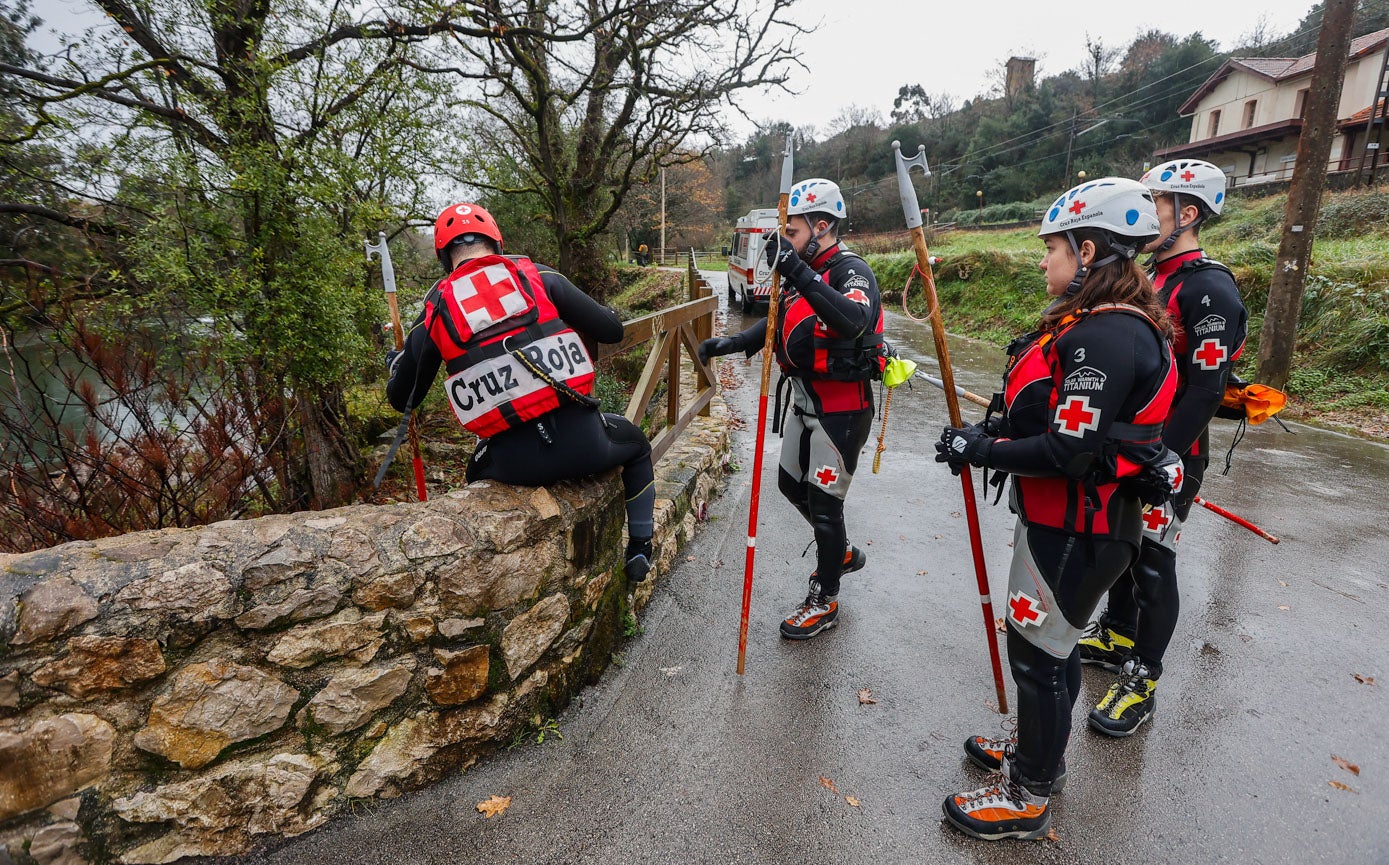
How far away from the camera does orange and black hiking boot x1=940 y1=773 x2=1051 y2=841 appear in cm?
230

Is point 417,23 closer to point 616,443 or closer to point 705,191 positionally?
point 616,443

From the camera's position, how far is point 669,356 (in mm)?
5180

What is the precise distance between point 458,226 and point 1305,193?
408 inches

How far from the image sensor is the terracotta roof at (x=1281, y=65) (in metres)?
23.3

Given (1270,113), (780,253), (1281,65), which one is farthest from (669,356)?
(1281,65)

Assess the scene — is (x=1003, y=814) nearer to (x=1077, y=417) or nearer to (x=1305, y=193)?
(x=1077, y=417)

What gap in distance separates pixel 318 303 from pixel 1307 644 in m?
6.60

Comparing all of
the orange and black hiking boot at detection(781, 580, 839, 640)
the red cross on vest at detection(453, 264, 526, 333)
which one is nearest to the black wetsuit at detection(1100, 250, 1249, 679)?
the orange and black hiking boot at detection(781, 580, 839, 640)

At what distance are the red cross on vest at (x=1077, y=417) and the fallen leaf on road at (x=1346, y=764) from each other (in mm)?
2201

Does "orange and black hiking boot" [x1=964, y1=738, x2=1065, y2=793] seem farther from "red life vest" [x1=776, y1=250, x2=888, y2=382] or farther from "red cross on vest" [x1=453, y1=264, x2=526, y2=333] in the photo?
"red cross on vest" [x1=453, y1=264, x2=526, y2=333]

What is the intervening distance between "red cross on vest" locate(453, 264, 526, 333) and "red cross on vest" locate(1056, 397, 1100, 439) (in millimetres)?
1902

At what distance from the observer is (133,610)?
183 cm

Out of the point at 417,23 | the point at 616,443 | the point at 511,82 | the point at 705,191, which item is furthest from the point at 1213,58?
the point at 616,443

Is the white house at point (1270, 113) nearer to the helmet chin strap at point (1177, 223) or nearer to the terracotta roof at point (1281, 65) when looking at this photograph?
the terracotta roof at point (1281, 65)
